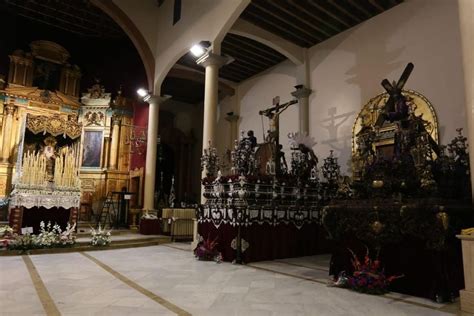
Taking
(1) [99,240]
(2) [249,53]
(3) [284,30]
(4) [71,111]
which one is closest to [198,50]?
(3) [284,30]

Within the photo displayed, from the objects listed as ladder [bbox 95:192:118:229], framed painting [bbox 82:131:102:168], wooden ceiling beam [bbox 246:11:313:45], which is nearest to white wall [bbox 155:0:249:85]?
wooden ceiling beam [bbox 246:11:313:45]

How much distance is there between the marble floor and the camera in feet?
11.5

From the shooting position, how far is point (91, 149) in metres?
14.0

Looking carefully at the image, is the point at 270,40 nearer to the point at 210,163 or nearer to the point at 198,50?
the point at 198,50

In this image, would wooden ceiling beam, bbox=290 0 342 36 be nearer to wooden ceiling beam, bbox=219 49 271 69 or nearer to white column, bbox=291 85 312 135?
white column, bbox=291 85 312 135

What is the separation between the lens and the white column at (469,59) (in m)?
A: 3.99

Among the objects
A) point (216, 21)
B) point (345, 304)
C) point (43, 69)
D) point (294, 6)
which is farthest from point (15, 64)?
point (345, 304)

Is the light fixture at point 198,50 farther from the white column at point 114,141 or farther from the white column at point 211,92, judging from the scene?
the white column at point 114,141

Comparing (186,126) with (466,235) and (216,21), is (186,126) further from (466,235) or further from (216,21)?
(466,235)

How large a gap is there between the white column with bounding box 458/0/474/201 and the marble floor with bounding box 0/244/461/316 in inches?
76.9

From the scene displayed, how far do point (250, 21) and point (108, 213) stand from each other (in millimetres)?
8500

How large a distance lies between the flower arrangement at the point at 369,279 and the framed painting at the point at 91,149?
11.8 metres

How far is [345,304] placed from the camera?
3.80 meters

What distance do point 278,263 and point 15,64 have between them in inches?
493
